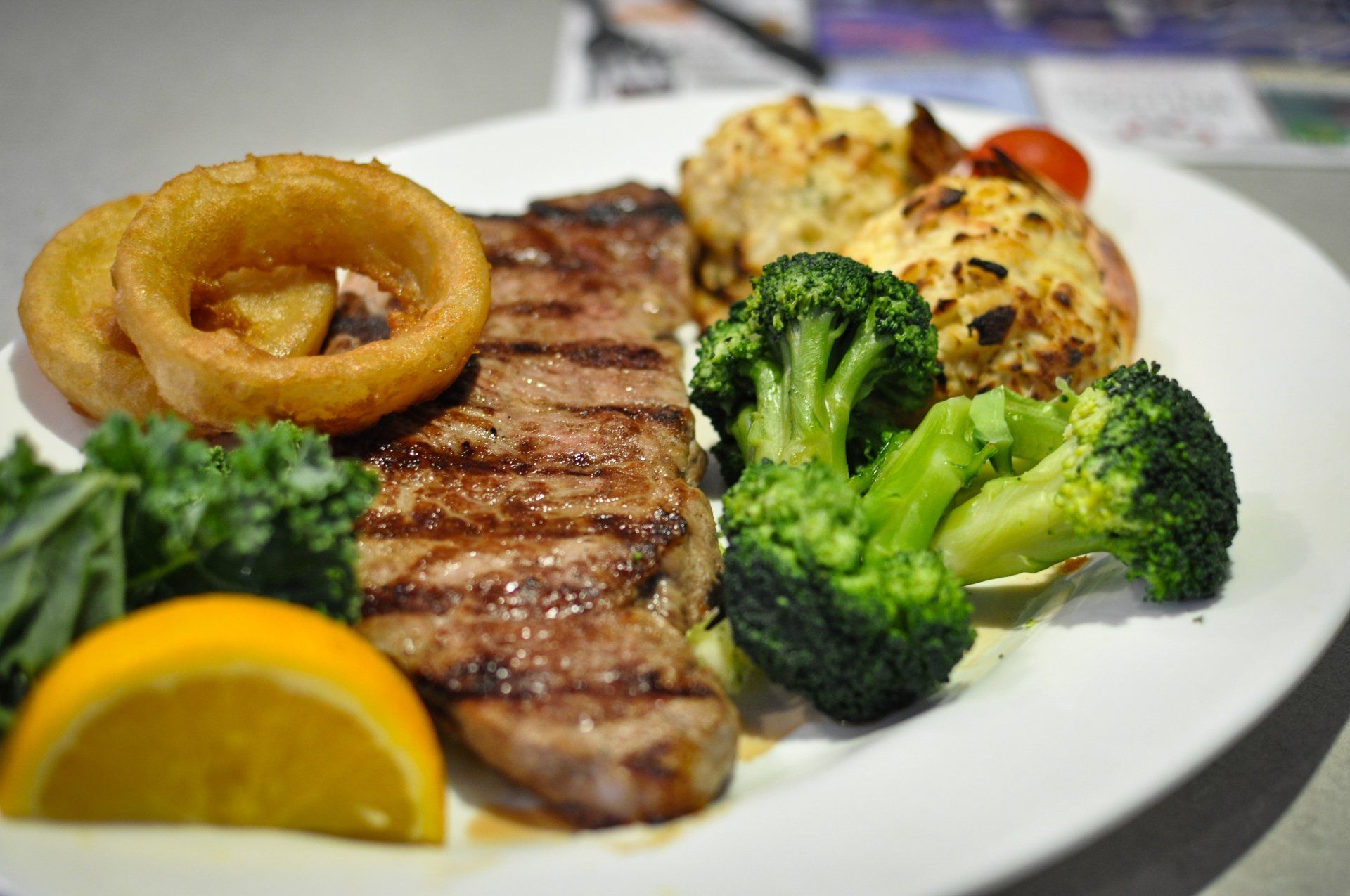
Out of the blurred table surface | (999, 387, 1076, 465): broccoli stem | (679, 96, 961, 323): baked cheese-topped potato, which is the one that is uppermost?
(679, 96, 961, 323): baked cheese-topped potato

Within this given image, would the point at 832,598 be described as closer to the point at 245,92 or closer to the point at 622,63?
the point at 622,63

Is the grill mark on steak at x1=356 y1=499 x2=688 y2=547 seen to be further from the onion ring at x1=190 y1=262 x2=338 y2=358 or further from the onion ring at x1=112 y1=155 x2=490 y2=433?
the onion ring at x1=190 y1=262 x2=338 y2=358

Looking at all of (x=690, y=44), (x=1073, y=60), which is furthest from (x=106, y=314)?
(x=1073, y=60)

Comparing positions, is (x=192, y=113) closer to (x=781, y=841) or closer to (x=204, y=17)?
(x=204, y=17)

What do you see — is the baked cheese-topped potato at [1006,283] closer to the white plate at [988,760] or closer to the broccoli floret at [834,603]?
the white plate at [988,760]

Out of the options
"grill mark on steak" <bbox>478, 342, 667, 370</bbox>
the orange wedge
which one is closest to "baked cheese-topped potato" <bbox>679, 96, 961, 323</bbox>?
"grill mark on steak" <bbox>478, 342, 667, 370</bbox>

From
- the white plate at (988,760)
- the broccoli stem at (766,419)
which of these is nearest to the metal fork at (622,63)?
the broccoli stem at (766,419)
